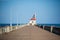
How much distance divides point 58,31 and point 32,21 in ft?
145

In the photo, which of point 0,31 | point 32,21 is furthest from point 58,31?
point 32,21

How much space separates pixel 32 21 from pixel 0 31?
44367 mm

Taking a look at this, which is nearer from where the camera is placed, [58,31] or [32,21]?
[58,31]

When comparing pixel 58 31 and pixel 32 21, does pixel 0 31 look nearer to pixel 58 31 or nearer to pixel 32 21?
pixel 58 31

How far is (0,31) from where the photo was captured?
510 inches

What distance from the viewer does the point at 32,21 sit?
57.2 meters

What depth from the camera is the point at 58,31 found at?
13062mm

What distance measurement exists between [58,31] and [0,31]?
5029 millimetres

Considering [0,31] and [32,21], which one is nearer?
[0,31]
